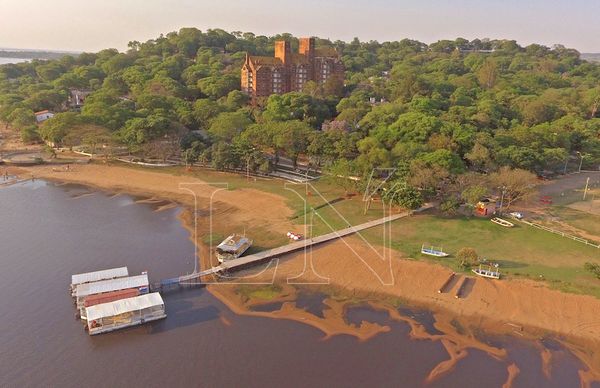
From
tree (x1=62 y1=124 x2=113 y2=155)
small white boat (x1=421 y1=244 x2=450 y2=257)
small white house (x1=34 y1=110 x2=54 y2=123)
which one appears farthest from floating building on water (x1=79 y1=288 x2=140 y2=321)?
small white house (x1=34 y1=110 x2=54 y2=123)

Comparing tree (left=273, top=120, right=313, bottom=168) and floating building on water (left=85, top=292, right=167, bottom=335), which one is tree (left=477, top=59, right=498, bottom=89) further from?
floating building on water (left=85, top=292, right=167, bottom=335)

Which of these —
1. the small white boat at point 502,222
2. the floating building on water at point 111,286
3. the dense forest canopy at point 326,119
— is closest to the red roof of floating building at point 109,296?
the floating building on water at point 111,286

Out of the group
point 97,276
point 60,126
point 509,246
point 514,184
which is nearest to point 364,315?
point 509,246

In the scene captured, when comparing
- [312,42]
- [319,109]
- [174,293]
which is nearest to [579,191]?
[319,109]

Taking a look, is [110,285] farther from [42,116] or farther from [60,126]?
[42,116]

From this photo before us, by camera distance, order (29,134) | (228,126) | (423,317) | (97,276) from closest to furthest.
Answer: (423,317) < (97,276) < (228,126) < (29,134)

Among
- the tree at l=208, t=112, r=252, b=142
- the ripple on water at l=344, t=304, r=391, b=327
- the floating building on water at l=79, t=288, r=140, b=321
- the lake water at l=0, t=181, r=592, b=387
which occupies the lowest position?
the lake water at l=0, t=181, r=592, b=387
